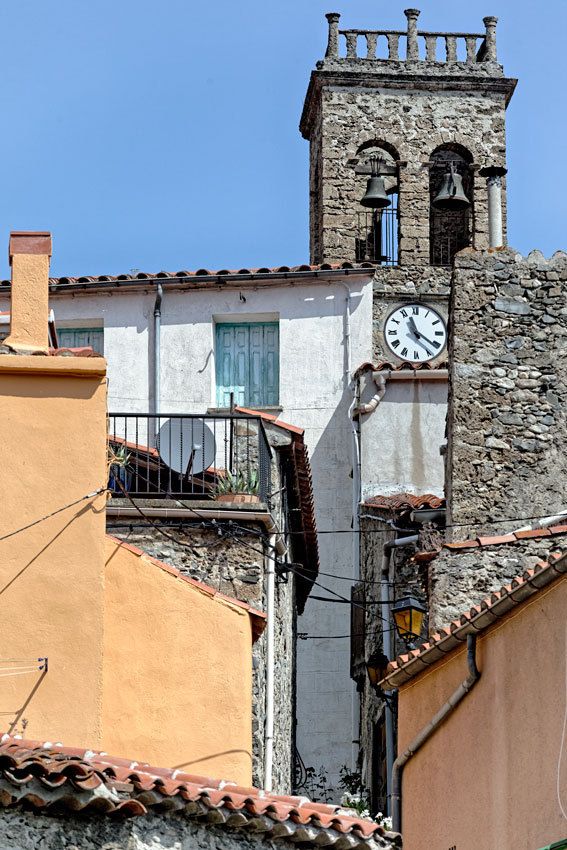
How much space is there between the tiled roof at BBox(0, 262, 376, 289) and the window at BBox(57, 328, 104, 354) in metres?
0.63

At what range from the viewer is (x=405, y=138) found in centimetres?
3594

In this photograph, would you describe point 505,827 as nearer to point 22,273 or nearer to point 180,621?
point 180,621

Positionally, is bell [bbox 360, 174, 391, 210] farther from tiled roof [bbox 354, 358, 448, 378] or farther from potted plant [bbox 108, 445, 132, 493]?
potted plant [bbox 108, 445, 132, 493]

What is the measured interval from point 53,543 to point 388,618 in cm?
849

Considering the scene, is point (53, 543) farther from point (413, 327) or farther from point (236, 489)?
point (413, 327)

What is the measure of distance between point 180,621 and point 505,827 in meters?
3.11

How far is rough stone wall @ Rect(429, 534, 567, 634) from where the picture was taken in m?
16.8

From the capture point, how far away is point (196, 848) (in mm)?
10648

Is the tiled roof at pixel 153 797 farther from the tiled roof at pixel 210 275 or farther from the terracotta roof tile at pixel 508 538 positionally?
the tiled roof at pixel 210 275

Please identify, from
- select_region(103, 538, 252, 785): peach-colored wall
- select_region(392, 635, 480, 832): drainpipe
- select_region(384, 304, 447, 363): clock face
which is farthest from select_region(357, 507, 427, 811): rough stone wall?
select_region(384, 304, 447, 363): clock face

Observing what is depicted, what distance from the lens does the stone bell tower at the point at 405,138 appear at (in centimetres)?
3512

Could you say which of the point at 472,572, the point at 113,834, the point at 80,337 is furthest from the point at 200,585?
the point at 80,337

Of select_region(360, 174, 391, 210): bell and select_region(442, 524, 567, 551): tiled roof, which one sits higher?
select_region(360, 174, 391, 210): bell

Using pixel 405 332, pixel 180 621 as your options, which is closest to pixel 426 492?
pixel 405 332
